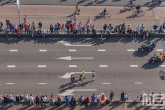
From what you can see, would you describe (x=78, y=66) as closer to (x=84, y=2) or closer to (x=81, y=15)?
(x=81, y=15)

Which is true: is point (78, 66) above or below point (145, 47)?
below

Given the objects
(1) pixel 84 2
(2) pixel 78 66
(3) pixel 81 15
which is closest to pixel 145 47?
(2) pixel 78 66

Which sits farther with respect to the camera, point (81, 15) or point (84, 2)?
point (84, 2)

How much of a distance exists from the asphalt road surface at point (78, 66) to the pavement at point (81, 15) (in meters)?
4.08

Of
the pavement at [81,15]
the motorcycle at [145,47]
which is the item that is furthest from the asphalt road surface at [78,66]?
the pavement at [81,15]

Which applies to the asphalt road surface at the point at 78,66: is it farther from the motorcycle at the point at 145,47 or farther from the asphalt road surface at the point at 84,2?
the asphalt road surface at the point at 84,2

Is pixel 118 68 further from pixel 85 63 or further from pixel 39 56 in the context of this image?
pixel 39 56

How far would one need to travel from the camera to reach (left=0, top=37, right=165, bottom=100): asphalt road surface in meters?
47.4

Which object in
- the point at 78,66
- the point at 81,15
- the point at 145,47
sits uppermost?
the point at 81,15

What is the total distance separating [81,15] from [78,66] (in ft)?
35.3

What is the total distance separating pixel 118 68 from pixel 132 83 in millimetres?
2917

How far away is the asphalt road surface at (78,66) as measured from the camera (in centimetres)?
4738

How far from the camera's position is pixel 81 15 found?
57500mm

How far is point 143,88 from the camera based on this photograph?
47.9 metres
